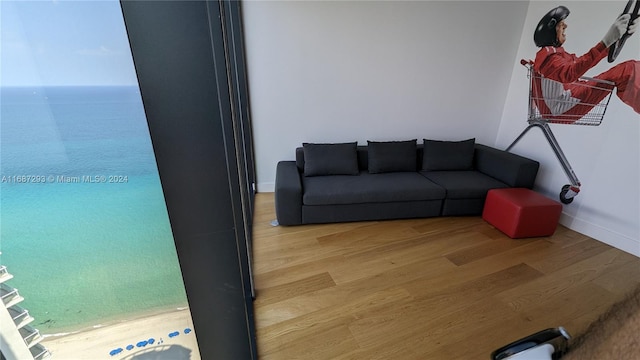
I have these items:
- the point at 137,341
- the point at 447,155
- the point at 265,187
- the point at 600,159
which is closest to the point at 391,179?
the point at 447,155

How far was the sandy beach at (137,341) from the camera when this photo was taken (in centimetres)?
53

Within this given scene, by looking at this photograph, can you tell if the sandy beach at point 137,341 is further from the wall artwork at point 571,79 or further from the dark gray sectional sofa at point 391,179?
the wall artwork at point 571,79

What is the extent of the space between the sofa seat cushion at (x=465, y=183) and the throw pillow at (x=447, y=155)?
0.12m

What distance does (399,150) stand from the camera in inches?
126

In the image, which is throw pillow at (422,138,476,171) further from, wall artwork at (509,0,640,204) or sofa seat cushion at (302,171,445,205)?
wall artwork at (509,0,640,204)

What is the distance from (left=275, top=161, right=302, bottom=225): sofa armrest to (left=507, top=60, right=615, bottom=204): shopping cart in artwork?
9.56ft

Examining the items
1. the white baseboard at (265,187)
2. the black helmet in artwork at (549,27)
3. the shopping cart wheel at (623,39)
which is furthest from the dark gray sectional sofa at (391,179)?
the black helmet in artwork at (549,27)

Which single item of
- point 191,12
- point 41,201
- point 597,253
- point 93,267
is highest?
point 191,12

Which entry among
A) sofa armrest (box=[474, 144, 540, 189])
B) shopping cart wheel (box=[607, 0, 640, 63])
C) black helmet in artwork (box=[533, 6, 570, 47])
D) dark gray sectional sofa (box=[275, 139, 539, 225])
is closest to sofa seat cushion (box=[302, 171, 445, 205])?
dark gray sectional sofa (box=[275, 139, 539, 225])

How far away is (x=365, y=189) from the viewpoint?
8.89 feet

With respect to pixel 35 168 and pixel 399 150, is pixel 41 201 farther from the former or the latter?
pixel 399 150

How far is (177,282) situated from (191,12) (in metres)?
0.66

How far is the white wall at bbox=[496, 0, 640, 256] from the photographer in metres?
2.37

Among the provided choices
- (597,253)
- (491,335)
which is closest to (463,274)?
(491,335)
